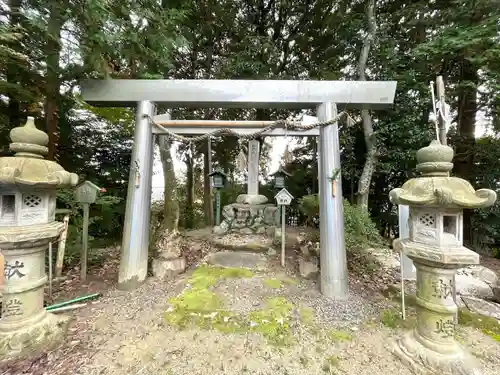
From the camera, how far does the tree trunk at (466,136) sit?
20.8ft

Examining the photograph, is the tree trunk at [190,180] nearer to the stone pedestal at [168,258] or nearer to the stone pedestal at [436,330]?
the stone pedestal at [168,258]

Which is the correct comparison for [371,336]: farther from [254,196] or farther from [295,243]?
[254,196]

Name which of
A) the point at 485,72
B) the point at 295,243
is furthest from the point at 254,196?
the point at 485,72

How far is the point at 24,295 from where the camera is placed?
2.27 m

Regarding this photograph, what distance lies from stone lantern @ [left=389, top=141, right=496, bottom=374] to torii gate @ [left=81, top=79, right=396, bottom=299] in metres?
1.22

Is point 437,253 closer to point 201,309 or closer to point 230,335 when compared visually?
point 230,335

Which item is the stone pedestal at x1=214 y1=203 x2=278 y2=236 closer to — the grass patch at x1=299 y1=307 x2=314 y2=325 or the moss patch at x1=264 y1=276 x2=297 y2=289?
the moss patch at x1=264 y1=276 x2=297 y2=289

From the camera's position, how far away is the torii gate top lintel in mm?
3564

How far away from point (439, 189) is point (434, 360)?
1.63 meters

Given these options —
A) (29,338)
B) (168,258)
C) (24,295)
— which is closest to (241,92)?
(168,258)

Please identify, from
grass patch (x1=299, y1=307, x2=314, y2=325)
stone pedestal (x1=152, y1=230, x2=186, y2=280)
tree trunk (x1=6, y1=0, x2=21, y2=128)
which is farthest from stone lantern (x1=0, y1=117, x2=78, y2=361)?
grass patch (x1=299, y1=307, x2=314, y2=325)

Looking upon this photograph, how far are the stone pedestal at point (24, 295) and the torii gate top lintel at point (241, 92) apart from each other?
7.96 feet

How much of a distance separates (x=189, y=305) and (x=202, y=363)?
3.24 ft

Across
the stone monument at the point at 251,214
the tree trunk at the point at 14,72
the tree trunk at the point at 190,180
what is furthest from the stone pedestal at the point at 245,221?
the tree trunk at the point at 14,72
